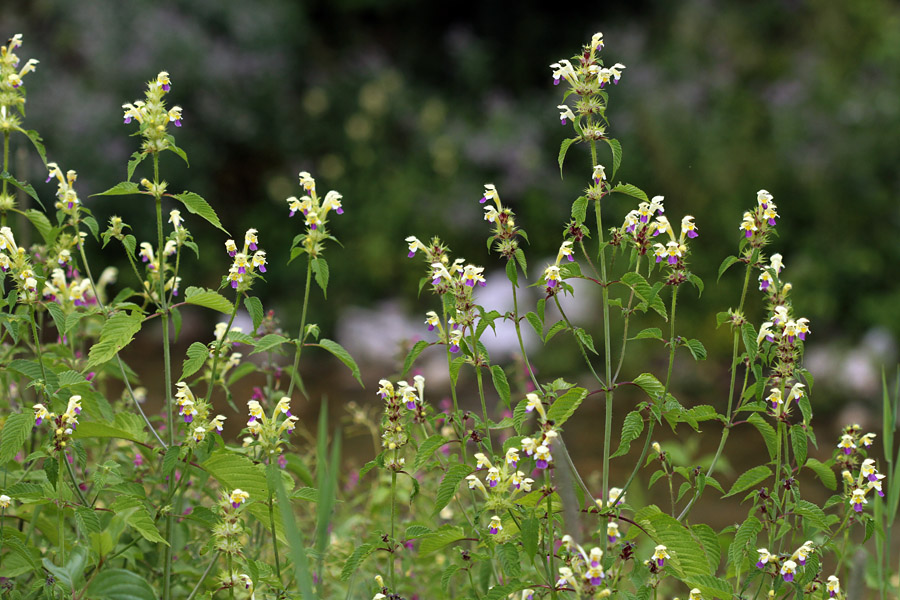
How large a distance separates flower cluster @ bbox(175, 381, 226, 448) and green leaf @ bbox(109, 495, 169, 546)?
0.44 feet

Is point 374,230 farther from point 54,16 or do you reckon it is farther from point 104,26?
point 54,16

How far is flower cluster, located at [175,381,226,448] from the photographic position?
1.62 meters

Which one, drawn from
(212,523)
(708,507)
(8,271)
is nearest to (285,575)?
(212,523)

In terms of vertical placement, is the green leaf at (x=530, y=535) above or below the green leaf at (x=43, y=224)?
below

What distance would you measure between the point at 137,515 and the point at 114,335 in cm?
32

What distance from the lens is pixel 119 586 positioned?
1429mm

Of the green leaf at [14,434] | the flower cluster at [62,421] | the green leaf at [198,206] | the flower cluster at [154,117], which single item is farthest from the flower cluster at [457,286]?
the green leaf at [14,434]

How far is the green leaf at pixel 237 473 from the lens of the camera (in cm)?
166

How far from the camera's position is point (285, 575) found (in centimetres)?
219

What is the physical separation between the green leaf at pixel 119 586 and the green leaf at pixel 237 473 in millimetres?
258

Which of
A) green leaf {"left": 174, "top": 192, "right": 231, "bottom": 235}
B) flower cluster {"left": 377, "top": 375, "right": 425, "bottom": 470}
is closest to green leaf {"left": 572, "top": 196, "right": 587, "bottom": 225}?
flower cluster {"left": 377, "top": 375, "right": 425, "bottom": 470}

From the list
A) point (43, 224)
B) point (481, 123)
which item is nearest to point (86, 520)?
point (43, 224)

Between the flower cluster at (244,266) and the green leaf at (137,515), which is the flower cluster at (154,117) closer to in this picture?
the flower cluster at (244,266)

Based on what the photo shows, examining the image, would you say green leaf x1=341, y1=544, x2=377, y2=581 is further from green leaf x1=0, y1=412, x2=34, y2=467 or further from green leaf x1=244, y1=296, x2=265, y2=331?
green leaf x1=0, y1=412, x2=34, y2=467
